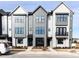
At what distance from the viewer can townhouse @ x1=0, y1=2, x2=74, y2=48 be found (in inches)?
1439

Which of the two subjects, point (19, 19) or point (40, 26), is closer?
point (19, 19)

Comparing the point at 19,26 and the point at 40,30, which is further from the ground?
the point at 19,26

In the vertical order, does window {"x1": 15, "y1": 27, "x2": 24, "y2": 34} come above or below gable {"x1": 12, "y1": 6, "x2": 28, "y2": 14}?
below

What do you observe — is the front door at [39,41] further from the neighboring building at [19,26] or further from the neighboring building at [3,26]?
the neighboring building at [3,26]

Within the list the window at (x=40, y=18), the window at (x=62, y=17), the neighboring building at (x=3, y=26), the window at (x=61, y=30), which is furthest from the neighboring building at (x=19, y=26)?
the window at (x=62, y=17)

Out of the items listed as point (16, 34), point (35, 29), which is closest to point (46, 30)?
point (35, 29)

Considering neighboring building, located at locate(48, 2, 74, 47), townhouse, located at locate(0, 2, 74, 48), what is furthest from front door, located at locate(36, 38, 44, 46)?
neighboring building, located at locate(48, 2, 74, 47)

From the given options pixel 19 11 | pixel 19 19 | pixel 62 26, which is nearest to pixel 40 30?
pixel 62 26

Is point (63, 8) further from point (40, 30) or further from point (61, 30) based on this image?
point (40, 30)

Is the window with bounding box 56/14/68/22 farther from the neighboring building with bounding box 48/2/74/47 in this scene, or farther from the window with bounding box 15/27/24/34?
the window with bounding box 15/27/24/34

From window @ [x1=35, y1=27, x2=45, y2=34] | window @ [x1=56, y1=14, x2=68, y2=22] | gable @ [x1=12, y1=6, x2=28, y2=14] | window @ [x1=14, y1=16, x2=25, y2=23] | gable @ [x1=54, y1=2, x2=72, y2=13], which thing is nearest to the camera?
window @ [x1=56, y1=14, x2=68, y2=22]

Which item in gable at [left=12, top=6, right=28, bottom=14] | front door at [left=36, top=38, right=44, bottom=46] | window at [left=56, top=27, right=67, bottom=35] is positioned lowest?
front door at [left=36, top=38, right=44, bottom=46]

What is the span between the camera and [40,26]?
37031 millimetres

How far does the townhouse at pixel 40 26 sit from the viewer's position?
36.6 m
